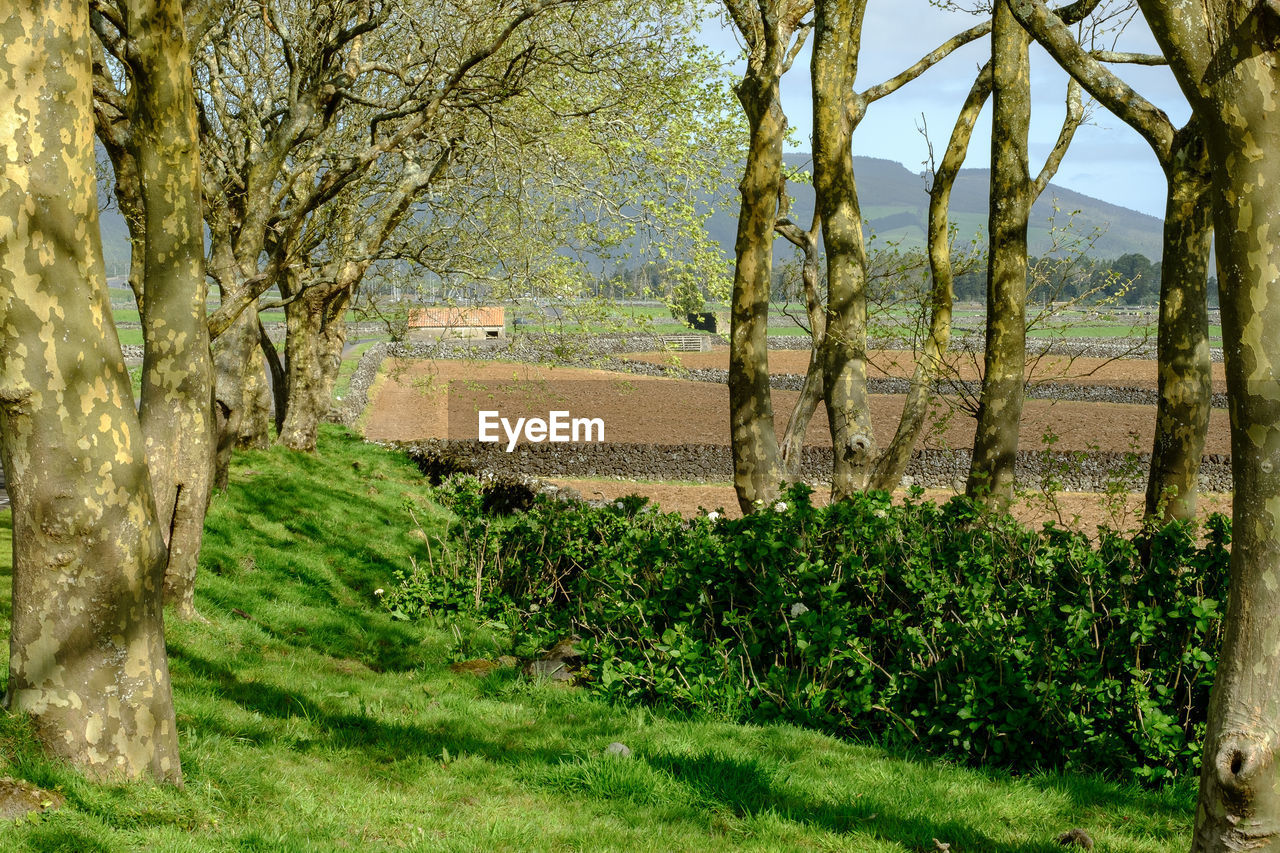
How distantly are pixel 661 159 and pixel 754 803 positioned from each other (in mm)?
10779

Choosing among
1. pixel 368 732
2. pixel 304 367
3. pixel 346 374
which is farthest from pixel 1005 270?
pixel 346 374

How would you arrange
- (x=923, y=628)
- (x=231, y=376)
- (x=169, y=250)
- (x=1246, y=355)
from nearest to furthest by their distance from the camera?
(x=1246, y=355), (x=923, y=628), (x=169, y=250), (x=231, y=376)

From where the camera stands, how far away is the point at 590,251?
49.2ft

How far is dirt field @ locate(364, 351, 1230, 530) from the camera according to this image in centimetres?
1997

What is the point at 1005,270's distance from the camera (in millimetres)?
8844

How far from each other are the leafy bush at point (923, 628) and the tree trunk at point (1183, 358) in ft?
5.98

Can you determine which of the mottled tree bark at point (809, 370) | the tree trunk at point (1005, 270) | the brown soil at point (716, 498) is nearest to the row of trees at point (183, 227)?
the mottled tree bark at point (809, 370)

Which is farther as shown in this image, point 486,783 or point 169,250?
point 169,250

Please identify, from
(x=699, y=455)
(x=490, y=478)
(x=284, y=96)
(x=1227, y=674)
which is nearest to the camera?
(x=1227, y=674)

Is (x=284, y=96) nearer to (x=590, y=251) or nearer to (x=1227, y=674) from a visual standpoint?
(x=590, y=251)

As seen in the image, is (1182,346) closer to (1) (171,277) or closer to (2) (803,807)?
(2) (803,807)

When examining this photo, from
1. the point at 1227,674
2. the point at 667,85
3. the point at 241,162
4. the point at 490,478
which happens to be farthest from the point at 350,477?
the point at 1227,674

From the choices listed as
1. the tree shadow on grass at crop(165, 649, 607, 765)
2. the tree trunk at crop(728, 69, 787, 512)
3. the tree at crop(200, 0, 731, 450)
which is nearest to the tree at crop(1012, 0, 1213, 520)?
the tree trunk at crop(728, 69, 787, 512)

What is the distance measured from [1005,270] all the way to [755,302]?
2167mm
